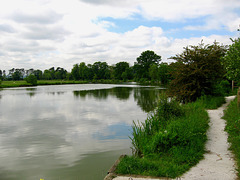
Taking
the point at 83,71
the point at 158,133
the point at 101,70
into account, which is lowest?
the point at 158,133

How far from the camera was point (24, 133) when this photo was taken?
11.2 m

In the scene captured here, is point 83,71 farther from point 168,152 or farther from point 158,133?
point 168,152

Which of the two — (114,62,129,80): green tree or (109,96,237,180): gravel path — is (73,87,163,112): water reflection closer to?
(109,96,237,180): gravel path

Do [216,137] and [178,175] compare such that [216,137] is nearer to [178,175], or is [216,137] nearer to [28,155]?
[178,175]

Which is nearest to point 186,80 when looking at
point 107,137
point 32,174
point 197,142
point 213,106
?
point 213,106

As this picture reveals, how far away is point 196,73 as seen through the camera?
583 inches

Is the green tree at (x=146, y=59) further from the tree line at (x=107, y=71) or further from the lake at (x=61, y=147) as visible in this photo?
the lake at (x=61, y=147)

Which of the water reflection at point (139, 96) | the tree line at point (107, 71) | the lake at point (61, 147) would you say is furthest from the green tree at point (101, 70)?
the lake at point (61, 147)

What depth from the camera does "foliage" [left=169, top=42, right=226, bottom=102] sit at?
49.0 feet

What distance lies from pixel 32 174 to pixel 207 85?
13343mm

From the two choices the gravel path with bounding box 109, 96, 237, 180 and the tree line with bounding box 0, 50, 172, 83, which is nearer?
the gravel path with bounding box 109, 96, 237, 180

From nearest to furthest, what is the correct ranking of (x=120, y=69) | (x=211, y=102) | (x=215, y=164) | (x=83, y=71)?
(x=215, y=164)
(x=211, y=102)
(x=120, y=69)
(x=83, y=71)

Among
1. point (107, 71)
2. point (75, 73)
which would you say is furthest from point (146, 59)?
point (75, 73)

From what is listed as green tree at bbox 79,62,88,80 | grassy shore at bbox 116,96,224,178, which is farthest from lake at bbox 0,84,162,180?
green tree at bbox 79,62,88,80
